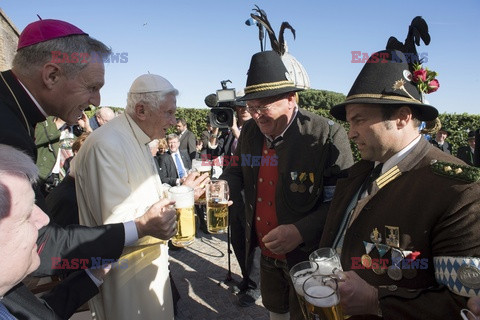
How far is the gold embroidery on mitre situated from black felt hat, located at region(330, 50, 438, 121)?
0.38 metres

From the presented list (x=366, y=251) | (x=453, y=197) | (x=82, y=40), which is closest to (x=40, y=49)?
(x=82, y=40)

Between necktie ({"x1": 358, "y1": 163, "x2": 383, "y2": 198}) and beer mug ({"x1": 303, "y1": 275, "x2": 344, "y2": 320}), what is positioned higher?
necktie ({"x1": 358, "y1": 163, "x2": 383, "y2": 198})

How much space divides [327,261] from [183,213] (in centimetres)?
118

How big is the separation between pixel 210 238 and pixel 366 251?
5536 mm

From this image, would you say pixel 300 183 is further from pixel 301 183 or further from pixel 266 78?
pixel 266 78

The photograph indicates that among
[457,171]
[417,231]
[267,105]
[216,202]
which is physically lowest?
[216,202]

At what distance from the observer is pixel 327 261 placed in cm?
147

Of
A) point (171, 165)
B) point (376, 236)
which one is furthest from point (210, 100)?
point (376, 236)

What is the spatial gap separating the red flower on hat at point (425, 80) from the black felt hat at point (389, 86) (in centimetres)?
3

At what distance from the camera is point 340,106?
80.1 inches

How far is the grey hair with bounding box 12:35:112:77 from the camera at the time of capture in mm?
1871

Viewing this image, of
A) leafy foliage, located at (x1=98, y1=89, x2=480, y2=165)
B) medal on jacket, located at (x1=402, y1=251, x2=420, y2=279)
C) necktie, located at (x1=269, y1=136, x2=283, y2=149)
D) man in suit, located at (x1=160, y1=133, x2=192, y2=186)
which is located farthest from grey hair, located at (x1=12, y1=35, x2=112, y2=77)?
leafy foliage, located at (x1=98, y1=89, x2=480, y2=165)

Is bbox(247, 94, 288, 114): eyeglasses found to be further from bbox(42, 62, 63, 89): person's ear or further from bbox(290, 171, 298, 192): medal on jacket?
bbox(42, 62, 63, 89): person's ear

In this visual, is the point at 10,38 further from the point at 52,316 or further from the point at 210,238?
the point at 52,316
